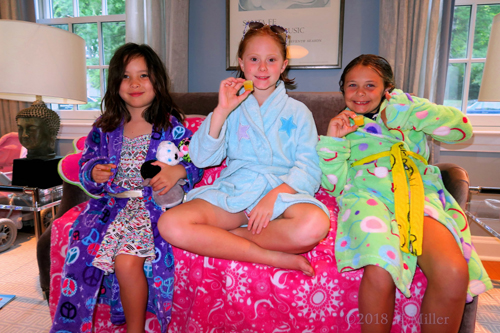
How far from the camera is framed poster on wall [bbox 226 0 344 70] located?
206 cm

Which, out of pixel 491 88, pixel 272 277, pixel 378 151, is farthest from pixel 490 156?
pixel 272 277

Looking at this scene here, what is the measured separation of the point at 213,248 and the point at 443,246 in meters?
0.76

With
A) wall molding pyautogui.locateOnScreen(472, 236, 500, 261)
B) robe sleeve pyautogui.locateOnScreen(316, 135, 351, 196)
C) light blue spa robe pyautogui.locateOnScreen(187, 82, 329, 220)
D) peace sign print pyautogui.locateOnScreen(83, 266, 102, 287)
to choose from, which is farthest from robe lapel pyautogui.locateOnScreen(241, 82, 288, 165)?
wall molding pyautogui.locateOnScreen(472, 236, 500, 261)

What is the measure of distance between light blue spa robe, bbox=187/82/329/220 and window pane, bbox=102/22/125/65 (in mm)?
→ 2099

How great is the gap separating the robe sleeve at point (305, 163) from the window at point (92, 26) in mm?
2306

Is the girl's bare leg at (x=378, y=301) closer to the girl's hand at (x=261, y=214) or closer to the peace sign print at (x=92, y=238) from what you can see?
the girl's hand at (x=261, y=214)

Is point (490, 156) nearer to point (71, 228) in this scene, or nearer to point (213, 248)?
point (213, 248)

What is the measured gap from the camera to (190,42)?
2373 mm

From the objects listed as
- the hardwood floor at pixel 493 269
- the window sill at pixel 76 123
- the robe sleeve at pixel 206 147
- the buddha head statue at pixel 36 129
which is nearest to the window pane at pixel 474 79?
the hardwood floor at pixel 493 269

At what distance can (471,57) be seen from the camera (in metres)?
2.17

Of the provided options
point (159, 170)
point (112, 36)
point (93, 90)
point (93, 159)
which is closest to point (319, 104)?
point (159, 170)

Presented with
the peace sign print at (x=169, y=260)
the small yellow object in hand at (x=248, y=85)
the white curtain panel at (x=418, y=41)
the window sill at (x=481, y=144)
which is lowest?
the peace sign print at (x=169, y=260)

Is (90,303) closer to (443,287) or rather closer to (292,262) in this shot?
(292,262)

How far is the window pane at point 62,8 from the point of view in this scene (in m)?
2.83
